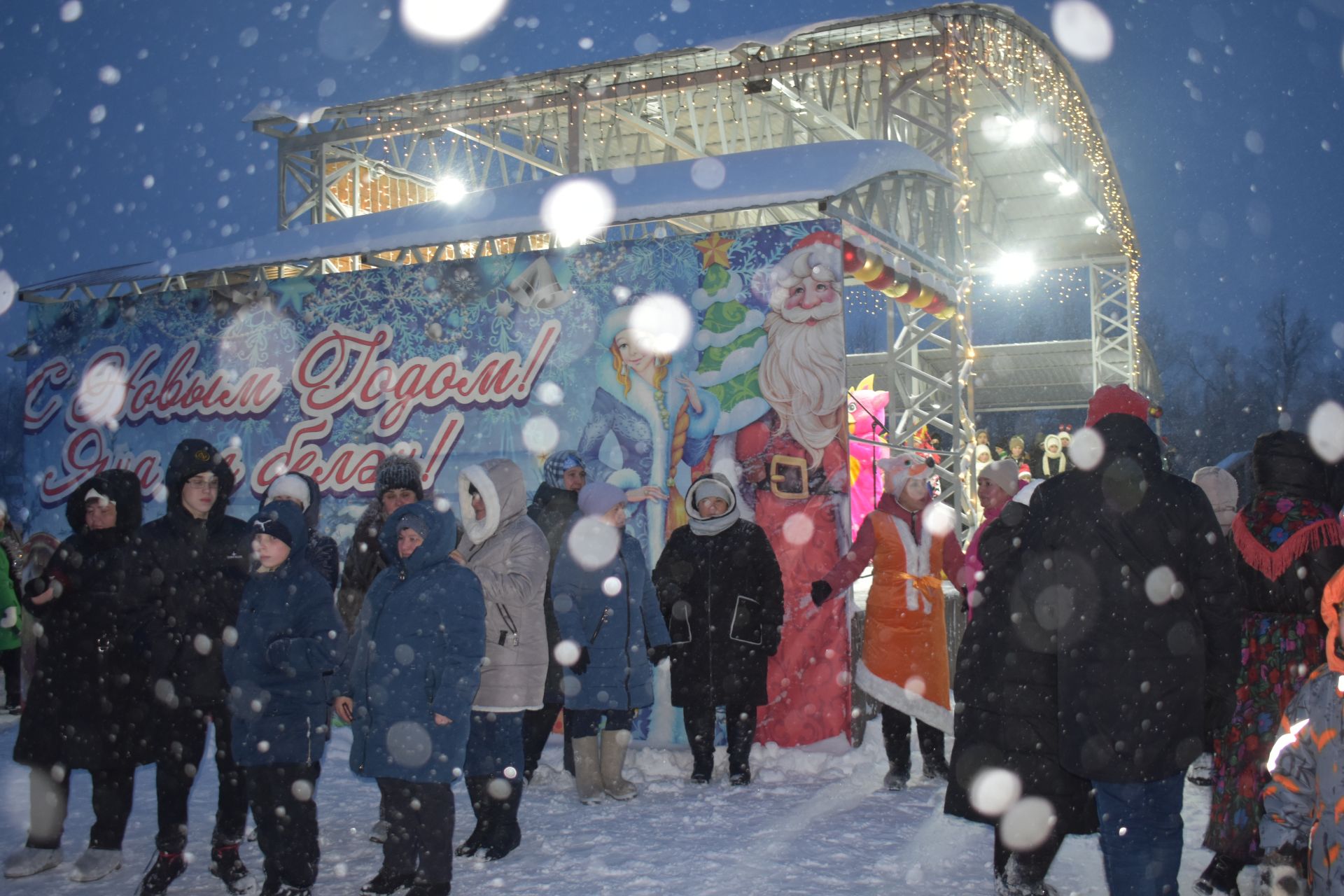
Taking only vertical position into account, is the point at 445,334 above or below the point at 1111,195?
below

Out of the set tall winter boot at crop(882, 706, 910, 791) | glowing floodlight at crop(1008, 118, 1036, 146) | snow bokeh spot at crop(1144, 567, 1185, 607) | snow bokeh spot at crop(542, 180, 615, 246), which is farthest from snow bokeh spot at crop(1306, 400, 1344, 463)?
glowing floodlight at crop(1008, 118, 1036, 146)

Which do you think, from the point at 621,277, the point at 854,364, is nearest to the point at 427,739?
the point at 621,277

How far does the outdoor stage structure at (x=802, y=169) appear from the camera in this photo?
26.4ft

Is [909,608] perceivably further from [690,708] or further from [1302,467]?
[1302,467]

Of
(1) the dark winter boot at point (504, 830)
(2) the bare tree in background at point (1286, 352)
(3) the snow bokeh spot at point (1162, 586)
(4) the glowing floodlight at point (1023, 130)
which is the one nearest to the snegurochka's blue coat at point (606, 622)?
(1) the dark winter boot at point (504, 830)

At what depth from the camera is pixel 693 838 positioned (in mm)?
5320

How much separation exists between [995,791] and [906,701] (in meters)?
2.21

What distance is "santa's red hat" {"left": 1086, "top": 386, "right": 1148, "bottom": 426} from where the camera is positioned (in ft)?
11.0

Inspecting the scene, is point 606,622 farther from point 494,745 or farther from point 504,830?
point 504,830

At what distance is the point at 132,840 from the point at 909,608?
13.3 feet

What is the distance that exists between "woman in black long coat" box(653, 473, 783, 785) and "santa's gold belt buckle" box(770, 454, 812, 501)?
666 mm

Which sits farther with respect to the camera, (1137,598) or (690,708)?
(690,708)

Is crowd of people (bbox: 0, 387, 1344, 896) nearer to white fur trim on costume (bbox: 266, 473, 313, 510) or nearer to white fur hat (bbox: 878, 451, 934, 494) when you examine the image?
white fur trim on costume (bbox: 266, 473, 313, 510)

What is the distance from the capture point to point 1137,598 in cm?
307
